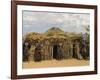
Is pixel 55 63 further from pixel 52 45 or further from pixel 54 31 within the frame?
pixel 54 31

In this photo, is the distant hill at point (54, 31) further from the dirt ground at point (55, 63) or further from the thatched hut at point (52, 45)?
the dirt ground at point (55, 63)

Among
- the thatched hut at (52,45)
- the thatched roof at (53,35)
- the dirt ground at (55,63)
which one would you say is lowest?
the dirt ground at (55,63)

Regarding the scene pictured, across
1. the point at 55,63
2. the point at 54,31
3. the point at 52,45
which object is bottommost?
the point at 55,63

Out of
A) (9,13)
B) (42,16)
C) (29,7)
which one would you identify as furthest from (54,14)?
(9,13)

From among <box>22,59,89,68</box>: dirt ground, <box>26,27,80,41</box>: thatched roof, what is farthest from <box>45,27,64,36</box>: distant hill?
<box>22,59,89,68</box>: dirt ground

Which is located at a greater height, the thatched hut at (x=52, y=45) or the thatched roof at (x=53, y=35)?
the thatched roof at (x=53, y=35)

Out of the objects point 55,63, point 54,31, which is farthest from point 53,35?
point 55,63

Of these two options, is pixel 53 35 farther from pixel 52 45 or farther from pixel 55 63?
pixel 55 63

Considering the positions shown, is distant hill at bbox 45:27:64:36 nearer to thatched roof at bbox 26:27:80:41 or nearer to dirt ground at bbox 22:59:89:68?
thatched roof at bbox 26:27:80:41

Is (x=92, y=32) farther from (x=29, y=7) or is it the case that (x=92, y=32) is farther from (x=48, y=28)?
(x=29, y=7)

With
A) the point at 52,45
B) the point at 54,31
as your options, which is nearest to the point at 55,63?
the point at 52,45

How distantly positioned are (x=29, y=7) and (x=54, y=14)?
0.26 metres

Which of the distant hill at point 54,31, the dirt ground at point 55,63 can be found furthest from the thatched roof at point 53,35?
the dirt ground at point 55,63

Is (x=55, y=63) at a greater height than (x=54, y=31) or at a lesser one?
lesser
